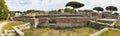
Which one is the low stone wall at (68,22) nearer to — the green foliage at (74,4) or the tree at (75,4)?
the tree at (75,4)

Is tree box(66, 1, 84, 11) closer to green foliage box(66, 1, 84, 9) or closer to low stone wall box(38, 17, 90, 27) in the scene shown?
green foliage box(66, 1, 84, 9)

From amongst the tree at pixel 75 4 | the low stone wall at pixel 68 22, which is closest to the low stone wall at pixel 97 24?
the low stone wall at pixel 68 22

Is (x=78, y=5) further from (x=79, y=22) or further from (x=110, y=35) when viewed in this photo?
(x=110, y=35)

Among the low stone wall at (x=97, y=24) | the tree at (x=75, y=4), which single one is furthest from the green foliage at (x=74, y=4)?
the low stone wall at (x=97, y=24)

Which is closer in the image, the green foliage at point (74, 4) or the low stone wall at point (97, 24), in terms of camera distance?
the low stone wall at point (97, 24)

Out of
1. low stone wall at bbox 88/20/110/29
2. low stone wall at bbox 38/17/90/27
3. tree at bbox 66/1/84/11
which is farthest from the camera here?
tree at bbox 66/1/84/11

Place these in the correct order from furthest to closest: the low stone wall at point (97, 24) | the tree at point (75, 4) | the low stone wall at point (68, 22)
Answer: the tree at point (75, 4), the low stone wall at point (68, 22), the low stone wall at point (97, 24)

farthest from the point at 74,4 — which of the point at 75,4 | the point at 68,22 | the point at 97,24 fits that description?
the point at 97,24

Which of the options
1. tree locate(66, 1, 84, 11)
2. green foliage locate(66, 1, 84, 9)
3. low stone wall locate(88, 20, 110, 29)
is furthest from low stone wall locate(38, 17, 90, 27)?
green foliage locate(66, 1, 84, 9)

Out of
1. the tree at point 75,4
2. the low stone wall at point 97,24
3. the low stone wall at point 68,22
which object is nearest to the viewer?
the low stone wall at point 97,24

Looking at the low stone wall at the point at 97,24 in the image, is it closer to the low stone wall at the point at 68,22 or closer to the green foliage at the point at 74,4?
the low stone wall at the point at 68,22

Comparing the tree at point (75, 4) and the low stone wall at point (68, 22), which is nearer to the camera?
the low stone wall at point (68, 22)

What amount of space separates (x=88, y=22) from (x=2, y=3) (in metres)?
26.8

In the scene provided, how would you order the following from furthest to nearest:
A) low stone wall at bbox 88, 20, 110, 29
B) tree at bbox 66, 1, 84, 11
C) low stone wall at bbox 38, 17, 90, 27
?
tree at bbox 66, 1, 84, 11 < low stone wall at bbox 38, 17, 90, 27 < low stone wall at bbox 88, 20, 110, 29
